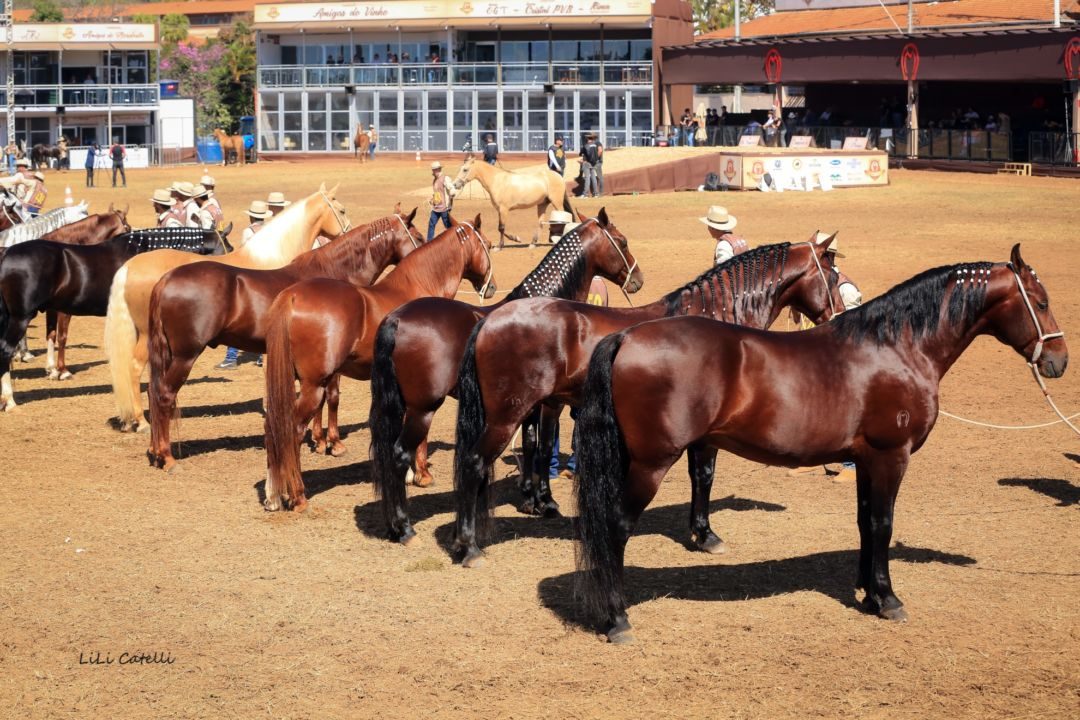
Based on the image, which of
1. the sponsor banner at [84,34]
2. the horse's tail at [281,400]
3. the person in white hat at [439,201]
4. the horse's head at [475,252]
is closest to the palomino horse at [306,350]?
the horse's tail at [281,400]

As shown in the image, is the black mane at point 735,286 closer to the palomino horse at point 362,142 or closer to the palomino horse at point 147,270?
the palomino horse at point 147,270

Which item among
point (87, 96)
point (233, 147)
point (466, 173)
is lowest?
point (466, 173)

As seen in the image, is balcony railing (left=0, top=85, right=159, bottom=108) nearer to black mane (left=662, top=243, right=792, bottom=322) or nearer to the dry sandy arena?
the dry sandy arena

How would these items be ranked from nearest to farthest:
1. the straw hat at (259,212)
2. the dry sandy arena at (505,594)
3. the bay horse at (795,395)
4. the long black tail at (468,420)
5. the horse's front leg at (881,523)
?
1. the dry sandy arena at (505,594)
2. the bay horse at (795,395)
3. the horse's front leg at (881,523)
4. the long black tail at (468,420)
5. the straw hat at (259,212)

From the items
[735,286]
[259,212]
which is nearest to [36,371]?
[259,212]

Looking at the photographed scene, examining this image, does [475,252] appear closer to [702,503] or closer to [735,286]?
[735,286]

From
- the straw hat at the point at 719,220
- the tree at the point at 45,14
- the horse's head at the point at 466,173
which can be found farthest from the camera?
the tree at the point at 45,14

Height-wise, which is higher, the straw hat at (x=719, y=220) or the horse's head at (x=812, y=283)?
the straw hat at (x=719, y=220)

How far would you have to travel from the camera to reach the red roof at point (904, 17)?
46844mm

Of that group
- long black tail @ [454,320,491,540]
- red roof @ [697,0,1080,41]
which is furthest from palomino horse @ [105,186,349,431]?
red roof @ [697,0,1080,41]

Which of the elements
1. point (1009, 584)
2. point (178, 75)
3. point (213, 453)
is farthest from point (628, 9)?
point (1009, 584)

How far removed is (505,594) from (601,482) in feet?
4.46

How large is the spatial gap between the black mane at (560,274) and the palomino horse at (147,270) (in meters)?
3.49

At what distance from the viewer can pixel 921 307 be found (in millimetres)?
7766
